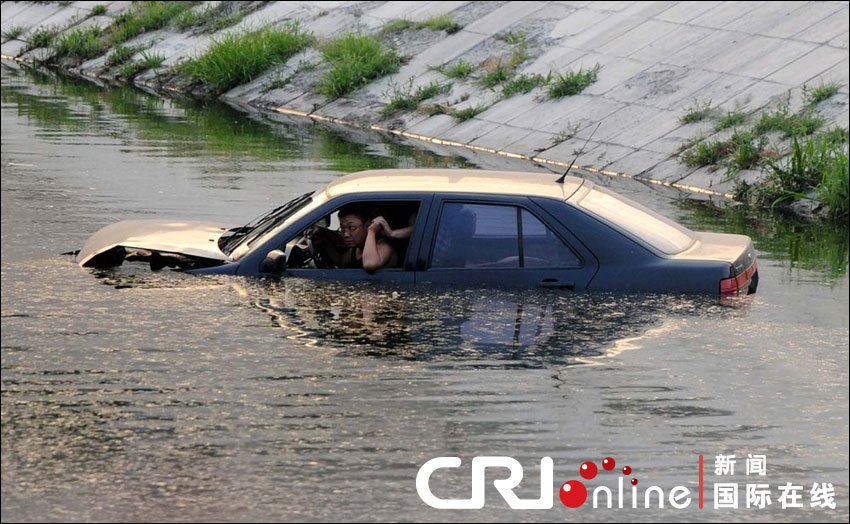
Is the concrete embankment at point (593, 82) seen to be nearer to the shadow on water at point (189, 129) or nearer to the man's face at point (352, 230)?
the shadow on water at point (189, 129)

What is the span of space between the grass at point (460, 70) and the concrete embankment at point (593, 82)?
0.09 m

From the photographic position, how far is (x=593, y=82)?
22.7 meters

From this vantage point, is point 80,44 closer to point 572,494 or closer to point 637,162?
point 637,162

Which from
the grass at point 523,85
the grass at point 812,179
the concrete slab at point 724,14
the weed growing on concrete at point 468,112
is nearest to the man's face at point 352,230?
the grass at point 812,179

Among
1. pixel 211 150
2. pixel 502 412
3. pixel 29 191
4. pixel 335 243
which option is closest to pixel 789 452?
pixel 502 412

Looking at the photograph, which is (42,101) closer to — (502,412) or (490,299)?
(490,299)

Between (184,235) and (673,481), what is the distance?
5.08 meters

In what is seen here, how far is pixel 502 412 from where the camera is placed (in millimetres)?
8664

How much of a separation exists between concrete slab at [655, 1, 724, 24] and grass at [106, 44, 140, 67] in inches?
427

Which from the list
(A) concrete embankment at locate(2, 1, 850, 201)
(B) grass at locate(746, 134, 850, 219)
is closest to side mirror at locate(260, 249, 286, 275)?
(B) grass at locate(746, 134, 850, 219)

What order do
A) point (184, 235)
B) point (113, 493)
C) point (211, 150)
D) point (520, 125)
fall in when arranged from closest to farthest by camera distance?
point (113, 493), point (184, 235), point (211, 150), point (520, 125)

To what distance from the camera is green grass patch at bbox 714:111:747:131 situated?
64.8ft

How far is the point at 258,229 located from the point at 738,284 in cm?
333

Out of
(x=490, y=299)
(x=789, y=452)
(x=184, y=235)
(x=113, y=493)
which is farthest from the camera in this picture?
(x=184, y=235)
